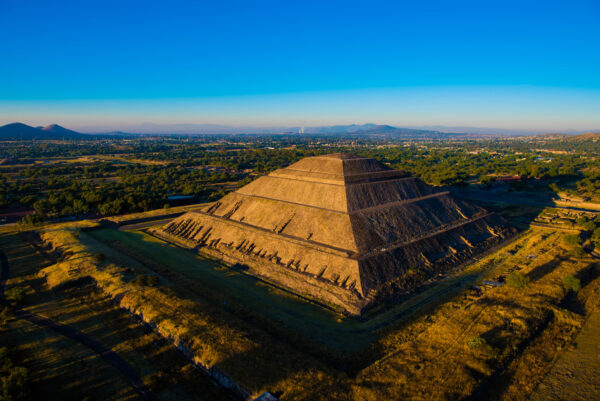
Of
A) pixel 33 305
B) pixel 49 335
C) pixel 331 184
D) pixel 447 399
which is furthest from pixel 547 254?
pixel 33 305

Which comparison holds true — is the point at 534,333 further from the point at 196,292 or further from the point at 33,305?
the point at 33,305

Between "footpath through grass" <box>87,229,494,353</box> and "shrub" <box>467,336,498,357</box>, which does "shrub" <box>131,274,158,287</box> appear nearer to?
"footpath through grass" <box>87,229,494,353</box>

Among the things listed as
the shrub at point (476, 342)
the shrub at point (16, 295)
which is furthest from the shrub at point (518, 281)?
the shrub at point (16, 295)

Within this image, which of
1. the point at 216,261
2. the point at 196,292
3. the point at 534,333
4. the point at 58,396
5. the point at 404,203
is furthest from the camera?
the point at 404,203

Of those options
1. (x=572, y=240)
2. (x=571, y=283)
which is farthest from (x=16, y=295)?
(x=572, y=240)

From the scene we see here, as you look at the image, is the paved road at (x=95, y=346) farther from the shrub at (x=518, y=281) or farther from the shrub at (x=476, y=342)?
the shrub at (x=518, y=281)

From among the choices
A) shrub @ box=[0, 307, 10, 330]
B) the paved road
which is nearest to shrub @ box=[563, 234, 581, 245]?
the paved road
